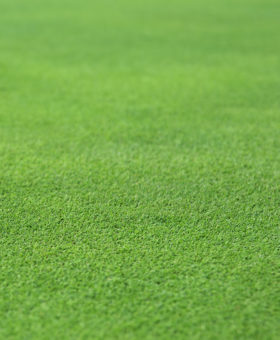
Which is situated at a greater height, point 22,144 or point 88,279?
point 22,144

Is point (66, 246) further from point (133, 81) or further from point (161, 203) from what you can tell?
point (133, 81)

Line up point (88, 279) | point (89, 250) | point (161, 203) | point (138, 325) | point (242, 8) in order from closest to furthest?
point (138, 325) < point (88, 279) < point (89, 250) < point (161, 203) < point (242, 8)

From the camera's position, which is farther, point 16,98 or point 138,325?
point 16,98

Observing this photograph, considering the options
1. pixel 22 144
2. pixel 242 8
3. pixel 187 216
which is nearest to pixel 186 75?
pixel 22 144

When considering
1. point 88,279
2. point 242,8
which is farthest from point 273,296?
point 242,8

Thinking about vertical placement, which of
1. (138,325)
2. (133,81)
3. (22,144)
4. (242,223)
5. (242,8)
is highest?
(242,8)

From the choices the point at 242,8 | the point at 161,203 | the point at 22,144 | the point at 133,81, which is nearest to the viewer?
the point at 161,203
